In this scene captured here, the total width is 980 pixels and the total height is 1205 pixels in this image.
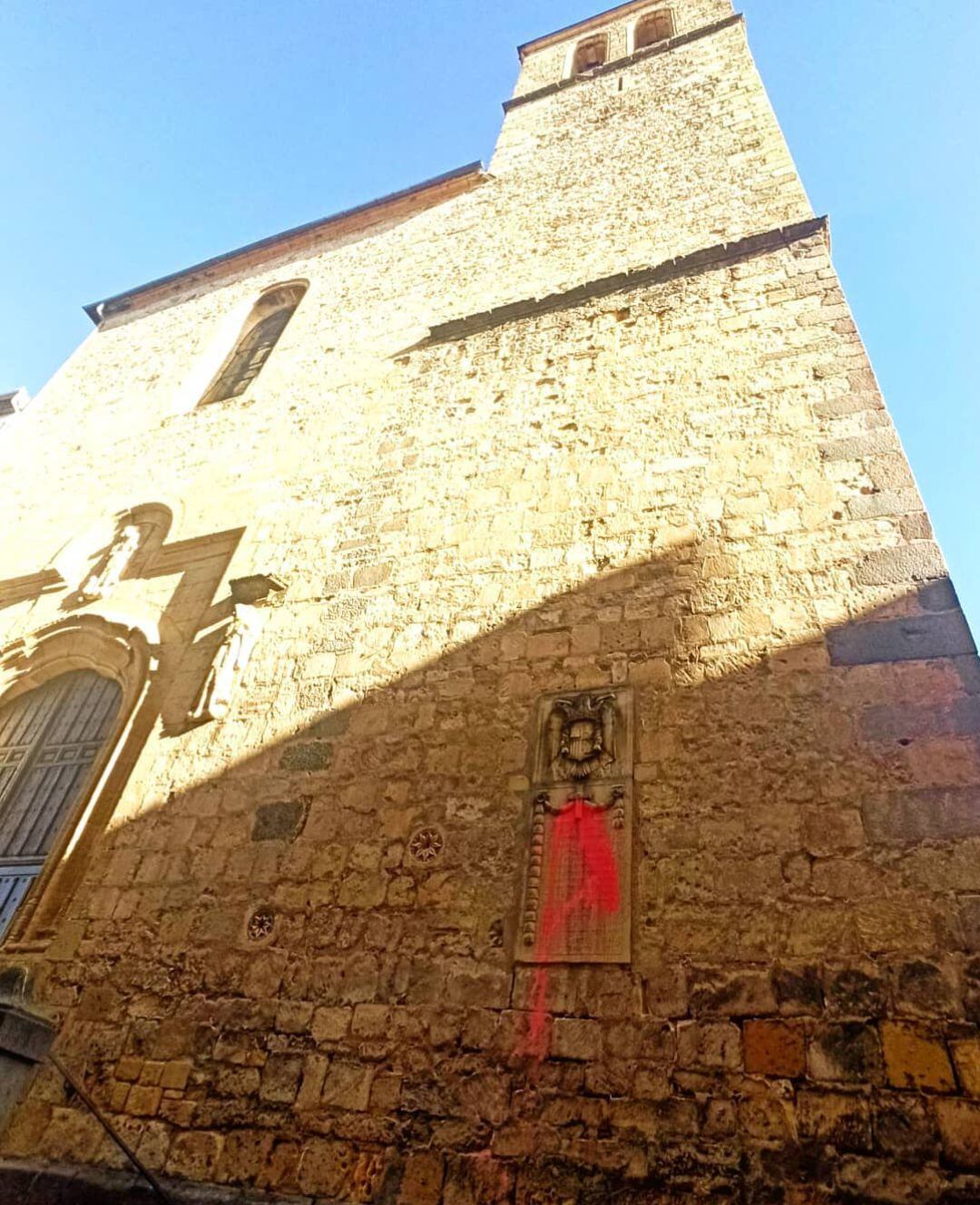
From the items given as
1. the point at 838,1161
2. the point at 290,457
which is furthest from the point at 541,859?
the point at 290,457

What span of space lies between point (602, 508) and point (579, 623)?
850mm

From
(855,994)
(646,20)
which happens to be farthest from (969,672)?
(646,20)

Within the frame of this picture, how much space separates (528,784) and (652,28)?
13289mm

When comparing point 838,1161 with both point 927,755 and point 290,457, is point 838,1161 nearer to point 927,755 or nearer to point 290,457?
point 927,755

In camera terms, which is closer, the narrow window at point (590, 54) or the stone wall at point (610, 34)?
the stone wall at point (610, 34)

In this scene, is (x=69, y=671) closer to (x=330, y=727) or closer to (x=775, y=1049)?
(x=330, y=727)

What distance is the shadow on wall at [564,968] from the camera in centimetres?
241

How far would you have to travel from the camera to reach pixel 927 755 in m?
2.84

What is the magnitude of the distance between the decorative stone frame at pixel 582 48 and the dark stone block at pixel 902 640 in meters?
11.6

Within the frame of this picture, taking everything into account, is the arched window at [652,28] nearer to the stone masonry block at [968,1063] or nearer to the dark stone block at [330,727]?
the dark stone block at [330,727]

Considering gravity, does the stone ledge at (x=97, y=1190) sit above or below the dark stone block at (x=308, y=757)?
below

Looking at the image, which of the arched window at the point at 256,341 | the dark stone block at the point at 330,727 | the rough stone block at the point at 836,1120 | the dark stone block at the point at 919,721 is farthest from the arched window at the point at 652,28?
the rough stone block at the point at 836,1120

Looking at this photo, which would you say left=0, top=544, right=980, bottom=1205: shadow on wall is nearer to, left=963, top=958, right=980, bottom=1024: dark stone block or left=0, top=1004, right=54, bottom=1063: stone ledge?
left=963, top=958, right=980, bottom=1024: dark stone block

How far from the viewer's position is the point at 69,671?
5.54 metres
